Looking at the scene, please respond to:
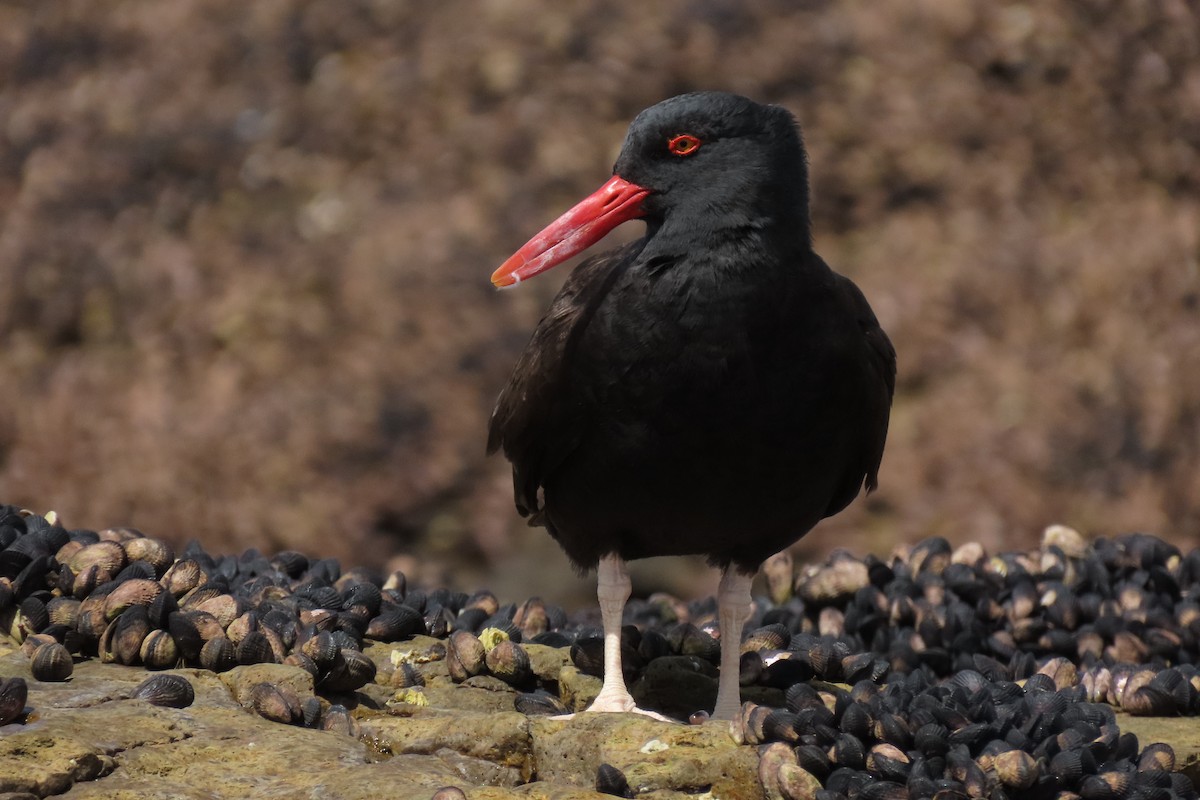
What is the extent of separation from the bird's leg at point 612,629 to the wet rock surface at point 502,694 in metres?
0.15

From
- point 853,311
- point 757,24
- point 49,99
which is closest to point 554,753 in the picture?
point 853,311

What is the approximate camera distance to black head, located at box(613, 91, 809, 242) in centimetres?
482

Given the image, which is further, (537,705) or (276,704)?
(537,705)

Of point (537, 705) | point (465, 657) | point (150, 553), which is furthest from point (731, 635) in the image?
point (150, 553)

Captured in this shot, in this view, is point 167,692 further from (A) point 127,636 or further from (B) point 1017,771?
(B) point 1017,771

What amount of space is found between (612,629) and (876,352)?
1344 millimetres

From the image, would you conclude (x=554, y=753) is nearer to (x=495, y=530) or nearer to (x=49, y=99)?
(x=495, y=530)

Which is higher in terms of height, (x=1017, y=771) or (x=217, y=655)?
(x=217, y=655)

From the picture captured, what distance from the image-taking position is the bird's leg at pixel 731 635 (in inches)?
199

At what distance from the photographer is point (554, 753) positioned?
4348mm

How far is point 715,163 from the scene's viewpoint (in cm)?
486

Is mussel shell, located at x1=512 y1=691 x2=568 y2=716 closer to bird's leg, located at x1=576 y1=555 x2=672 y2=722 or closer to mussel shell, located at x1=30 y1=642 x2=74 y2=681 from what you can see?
bird's leg, located at x1=576 y1=555 x2=672 y2=722

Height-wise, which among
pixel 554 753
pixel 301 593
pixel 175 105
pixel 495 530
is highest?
pixel 175 105

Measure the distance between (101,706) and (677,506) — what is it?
1869 millimetres
